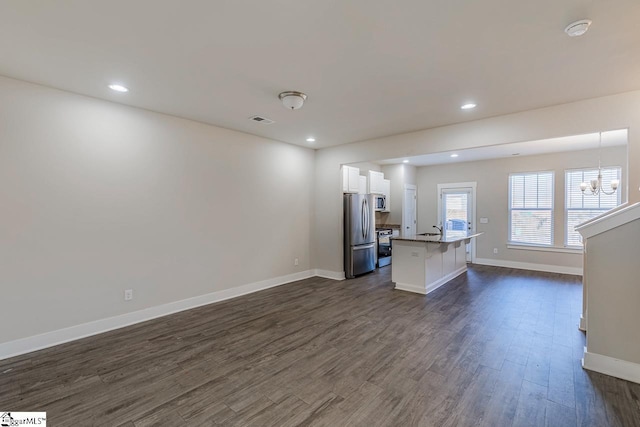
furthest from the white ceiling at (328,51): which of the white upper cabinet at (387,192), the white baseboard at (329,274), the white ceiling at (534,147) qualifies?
the white upper cabinet at (387,192)

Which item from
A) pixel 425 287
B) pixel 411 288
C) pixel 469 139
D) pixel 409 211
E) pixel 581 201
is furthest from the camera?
pixel 409 211

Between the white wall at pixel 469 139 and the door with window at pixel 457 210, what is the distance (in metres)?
3.57

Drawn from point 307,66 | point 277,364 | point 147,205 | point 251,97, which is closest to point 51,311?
point 147,205

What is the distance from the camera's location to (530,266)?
6.73m

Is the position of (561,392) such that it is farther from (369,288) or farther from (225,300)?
(225,300)

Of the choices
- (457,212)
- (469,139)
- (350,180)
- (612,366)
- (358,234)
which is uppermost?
(469,139)

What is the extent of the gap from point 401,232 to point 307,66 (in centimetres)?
609

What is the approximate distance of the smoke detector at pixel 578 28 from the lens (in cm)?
194

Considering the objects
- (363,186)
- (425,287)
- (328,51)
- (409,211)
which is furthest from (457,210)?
(328,51)

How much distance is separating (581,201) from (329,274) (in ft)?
18.4

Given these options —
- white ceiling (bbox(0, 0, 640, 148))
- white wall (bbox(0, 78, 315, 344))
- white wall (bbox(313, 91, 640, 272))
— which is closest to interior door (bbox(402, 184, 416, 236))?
white wall (bbox(313, 91, 640, 272))

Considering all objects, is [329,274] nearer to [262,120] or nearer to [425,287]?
[425,287]

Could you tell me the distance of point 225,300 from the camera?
452 centimetres

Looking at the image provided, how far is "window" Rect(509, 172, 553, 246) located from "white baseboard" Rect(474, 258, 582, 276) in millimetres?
500
